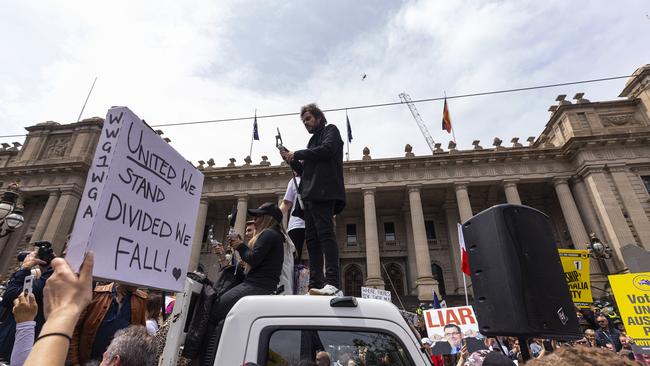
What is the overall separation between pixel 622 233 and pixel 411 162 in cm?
1446

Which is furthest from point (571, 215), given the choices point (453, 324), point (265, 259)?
point (265, 259)

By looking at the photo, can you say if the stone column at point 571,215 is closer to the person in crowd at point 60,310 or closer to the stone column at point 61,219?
the person in crowd at point 60,310

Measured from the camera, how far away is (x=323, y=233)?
3422 millimetres

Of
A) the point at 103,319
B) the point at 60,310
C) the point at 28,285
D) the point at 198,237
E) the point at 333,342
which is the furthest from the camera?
the point at 198,237

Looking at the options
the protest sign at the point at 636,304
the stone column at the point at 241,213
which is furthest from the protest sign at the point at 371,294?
the stone column at the point at 241,213

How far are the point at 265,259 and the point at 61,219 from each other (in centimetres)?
3235

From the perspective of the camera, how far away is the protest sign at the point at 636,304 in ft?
22.5

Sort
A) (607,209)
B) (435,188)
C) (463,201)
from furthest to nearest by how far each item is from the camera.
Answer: (435,188)
(463,201)
(607,209)

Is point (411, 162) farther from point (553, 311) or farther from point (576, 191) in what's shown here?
point (553, 311)

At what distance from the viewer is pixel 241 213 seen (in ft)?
90.2

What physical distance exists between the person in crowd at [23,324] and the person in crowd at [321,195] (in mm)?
2126

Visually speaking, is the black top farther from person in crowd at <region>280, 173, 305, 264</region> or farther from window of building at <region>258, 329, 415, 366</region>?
A: person in crowd at <region>280, 173, 305, 264</region>

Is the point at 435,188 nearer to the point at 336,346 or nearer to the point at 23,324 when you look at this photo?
the point at 336,346

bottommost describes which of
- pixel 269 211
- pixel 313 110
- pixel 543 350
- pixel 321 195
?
pixel 543 350
